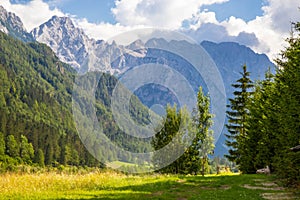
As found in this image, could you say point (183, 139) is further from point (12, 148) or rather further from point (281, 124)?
point (12, 148)

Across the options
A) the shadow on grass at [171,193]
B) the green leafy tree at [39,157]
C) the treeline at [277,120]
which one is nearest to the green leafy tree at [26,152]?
the green leafy tree at [39,157]

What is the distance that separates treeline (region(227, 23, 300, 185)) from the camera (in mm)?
21469

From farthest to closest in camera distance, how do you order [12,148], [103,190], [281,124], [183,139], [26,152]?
[26,152] < [12,148] < [183,139] < [281,124] < [103,190]

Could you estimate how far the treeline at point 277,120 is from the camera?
21.5 metres

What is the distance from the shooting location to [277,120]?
2797 cm

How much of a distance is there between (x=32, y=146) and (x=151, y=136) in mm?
147638

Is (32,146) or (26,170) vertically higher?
(32,146)

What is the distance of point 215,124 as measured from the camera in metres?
57.2

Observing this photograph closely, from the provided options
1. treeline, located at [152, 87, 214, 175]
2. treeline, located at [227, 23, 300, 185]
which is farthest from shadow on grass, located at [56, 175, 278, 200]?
treeline, located at [152, 87, 214, 175]

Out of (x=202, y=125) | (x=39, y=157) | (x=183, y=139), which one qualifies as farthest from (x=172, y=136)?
(x=39, y=157)

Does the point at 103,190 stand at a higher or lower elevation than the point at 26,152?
lower

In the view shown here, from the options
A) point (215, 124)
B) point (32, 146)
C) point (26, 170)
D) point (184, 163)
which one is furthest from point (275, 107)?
point (32, 146)

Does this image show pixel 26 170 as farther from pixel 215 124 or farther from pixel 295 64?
pixel 215 124

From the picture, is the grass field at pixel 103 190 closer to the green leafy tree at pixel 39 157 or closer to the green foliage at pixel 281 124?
the green foliage at pixel 281 124
